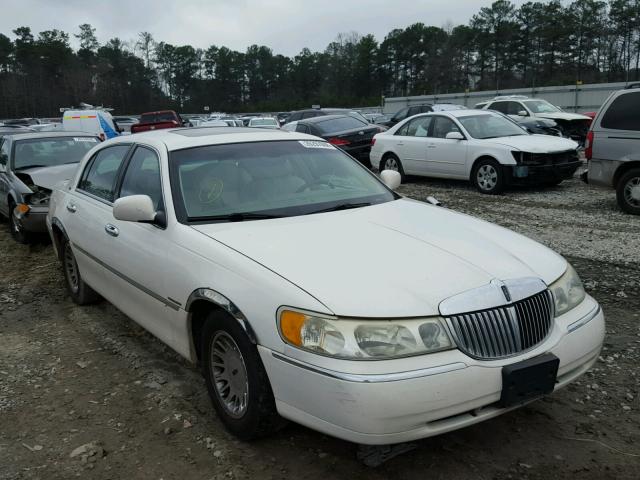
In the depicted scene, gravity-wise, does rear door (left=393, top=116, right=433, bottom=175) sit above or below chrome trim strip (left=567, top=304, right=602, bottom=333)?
above

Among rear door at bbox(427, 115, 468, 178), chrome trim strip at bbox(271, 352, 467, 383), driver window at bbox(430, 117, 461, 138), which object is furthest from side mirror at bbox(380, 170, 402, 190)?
driver window at bbox(430, 117, 461, 138)

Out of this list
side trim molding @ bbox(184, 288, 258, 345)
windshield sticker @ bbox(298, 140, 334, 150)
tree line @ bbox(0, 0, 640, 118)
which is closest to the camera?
side trim molding @ bbox(184, 288, 258, 345)

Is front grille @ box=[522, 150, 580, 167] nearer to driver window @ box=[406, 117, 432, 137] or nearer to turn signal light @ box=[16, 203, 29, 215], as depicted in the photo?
driver window @ box=[406, 117, 432, 137]

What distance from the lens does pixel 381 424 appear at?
2.52 meters

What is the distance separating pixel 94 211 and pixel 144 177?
0.74 metres

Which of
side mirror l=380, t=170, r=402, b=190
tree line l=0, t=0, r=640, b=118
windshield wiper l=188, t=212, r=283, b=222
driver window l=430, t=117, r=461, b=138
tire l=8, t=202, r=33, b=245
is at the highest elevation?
tree line l=0, t=0, r=640, b=118

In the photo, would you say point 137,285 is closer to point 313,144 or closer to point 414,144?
point 313,144

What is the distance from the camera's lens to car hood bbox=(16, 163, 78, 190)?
27.0 ft

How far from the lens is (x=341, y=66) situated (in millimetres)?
92438

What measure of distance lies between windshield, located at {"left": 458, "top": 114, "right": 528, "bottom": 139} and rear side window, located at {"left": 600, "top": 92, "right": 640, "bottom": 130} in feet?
9.28

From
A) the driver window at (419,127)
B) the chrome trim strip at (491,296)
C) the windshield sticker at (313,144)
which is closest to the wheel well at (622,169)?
the driver window at (419,127)

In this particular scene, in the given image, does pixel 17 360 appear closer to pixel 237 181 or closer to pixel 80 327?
pixel 80 327

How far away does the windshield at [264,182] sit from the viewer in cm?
376

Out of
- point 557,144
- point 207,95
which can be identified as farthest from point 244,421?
point 207,95
